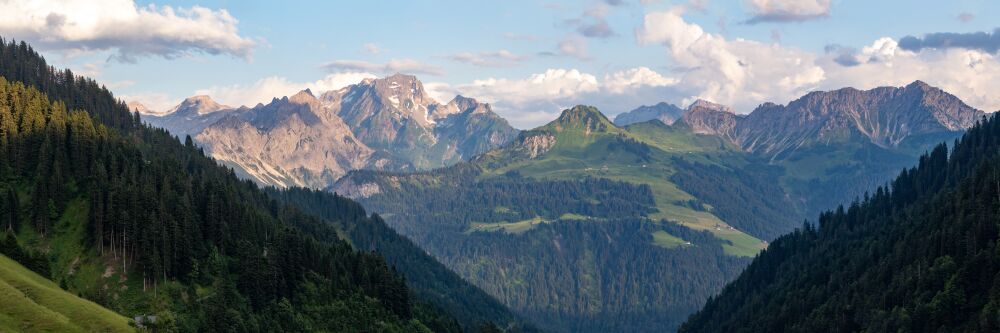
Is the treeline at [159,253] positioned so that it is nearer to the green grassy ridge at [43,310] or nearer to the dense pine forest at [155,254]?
the dense pine forest at [155,254]

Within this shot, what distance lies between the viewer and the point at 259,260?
18350 cm

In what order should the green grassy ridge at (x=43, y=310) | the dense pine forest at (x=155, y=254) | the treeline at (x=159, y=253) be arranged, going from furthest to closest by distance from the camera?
the treeline at (x=159, y=253) < the dense pine forest at (x=155, y=254) < the green grassy ridge at (x=43, y=310)

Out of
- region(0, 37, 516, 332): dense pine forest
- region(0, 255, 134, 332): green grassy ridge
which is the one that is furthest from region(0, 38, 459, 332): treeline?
region(0, 255, 134, 332): green grassy ridge

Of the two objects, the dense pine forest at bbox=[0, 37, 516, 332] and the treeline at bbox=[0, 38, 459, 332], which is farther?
the treeline at bbox=[0, 38, 459, 332]

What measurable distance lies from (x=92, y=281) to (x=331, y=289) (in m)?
46.9

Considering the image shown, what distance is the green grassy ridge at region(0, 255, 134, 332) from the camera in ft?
408

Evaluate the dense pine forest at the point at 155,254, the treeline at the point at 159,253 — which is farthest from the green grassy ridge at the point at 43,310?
the treeline at the point at 159,253

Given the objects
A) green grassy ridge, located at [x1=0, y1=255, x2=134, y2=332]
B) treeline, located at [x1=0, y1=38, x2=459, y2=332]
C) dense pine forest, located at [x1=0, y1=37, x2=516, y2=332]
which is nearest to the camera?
green grassy ridge, located at [x1=0, y1=255, x2=134, y2=332]

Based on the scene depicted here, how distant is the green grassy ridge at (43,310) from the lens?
12425cm

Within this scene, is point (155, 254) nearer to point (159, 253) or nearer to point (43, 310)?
point (159, 253)

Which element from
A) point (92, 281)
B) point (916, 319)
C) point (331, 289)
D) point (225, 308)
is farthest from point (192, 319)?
point (916, 319)

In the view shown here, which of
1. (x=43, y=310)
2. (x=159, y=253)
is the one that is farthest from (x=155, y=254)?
(x=43, y=310)

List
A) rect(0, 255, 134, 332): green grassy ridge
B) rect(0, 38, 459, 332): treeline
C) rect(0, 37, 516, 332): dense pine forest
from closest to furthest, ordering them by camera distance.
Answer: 1. rect(0, 255, 134, 332): green grassy ridge
2. rect(0, 37, 516, 332): dense pine forest
3. rect(0, 38, 459, 332): treeline

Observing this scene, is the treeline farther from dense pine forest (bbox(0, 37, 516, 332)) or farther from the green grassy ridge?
the green grassy ridge
